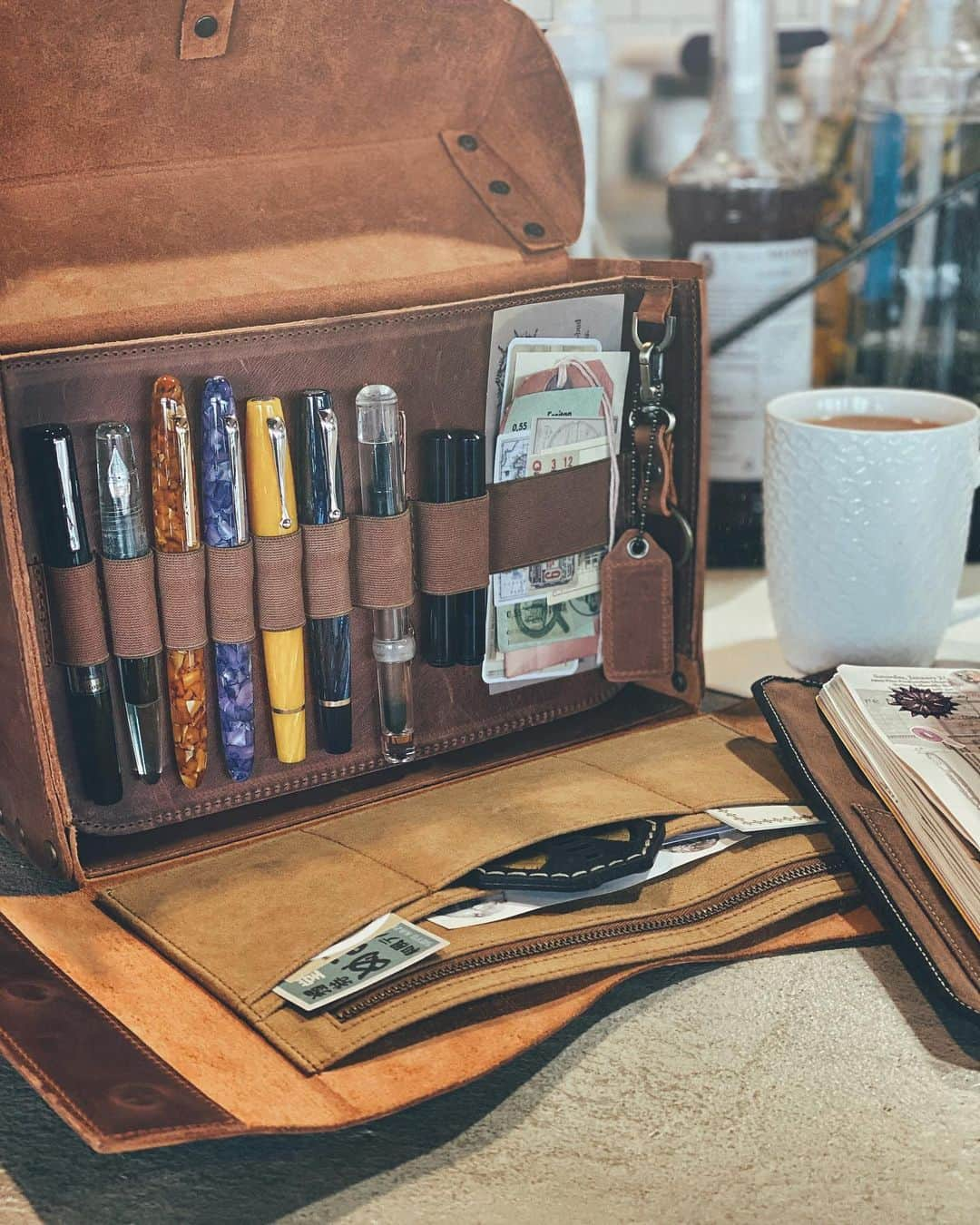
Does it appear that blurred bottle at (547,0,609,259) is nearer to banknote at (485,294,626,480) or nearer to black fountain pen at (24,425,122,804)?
banknote at (485,294,626,480)

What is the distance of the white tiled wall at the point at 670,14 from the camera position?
8.18 ft

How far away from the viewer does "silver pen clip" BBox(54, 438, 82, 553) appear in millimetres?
689

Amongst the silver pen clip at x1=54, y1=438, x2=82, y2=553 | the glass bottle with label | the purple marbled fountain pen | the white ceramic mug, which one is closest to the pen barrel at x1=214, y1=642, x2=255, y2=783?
the purple marbled fountain pen

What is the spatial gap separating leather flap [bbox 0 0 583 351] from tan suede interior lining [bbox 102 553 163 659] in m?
0.12

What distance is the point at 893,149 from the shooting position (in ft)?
3.96

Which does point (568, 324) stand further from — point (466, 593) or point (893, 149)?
point (893, 149)

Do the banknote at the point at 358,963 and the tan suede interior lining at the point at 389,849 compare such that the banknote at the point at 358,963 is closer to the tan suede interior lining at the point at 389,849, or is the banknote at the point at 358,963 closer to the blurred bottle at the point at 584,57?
the tan suede interior lining at the point at 389,849

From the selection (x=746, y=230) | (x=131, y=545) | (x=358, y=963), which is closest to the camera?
(x=358, y=963)

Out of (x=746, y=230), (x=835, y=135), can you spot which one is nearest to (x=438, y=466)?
(x=746, y=230)

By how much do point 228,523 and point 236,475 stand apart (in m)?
0.03

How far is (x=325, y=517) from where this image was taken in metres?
0.78

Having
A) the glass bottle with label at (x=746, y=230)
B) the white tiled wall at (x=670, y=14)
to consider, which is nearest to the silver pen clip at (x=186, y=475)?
the glass bottle with label at (x=746, y=230)

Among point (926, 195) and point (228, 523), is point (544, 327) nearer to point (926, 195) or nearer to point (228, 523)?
point (228, 523)

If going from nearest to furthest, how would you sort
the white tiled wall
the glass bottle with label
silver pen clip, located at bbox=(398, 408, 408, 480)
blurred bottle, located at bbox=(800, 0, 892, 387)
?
silver pen clip, located at bbox=(398, 408, 408, 480) < the glass bottle with label < blurred bottle, located at bbox=(800, 0, 892, 387) < the white tiled wall
